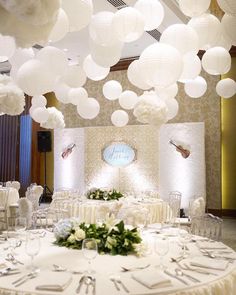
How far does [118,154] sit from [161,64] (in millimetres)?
7817

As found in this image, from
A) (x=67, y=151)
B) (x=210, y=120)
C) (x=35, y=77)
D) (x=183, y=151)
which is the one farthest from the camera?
(x=67, y=151)

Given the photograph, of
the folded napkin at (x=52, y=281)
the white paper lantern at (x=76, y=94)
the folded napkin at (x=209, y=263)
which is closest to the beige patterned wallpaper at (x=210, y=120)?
the white paper lantern at (x=76, y=94)

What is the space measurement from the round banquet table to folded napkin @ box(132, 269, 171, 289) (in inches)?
0.8

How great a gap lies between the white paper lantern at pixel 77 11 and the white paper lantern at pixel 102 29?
246 mm

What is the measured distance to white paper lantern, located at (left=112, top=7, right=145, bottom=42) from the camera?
3.55m

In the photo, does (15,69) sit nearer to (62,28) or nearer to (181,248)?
(62,28)

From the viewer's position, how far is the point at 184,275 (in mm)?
2264

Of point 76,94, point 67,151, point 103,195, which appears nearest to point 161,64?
point 76,94

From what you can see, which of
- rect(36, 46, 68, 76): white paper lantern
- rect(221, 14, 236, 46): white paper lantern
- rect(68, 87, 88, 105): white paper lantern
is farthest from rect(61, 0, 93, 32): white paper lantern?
rect(68, 87, 88, 105): white paper lantern

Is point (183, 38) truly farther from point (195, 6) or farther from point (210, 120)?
point (210, 120)

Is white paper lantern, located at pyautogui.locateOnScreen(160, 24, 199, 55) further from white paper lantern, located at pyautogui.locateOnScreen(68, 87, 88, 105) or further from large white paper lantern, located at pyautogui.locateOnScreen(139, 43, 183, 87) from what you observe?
white paper lantern, located at pyautogui.locateOnScreen(68, 87, 88, 105)

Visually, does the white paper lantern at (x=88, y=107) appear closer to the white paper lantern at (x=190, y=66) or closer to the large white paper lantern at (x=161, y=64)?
the white paper lantern at (x=190, y=66)

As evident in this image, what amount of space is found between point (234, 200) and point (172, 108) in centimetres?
515

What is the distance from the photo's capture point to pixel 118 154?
1122 centimetres
